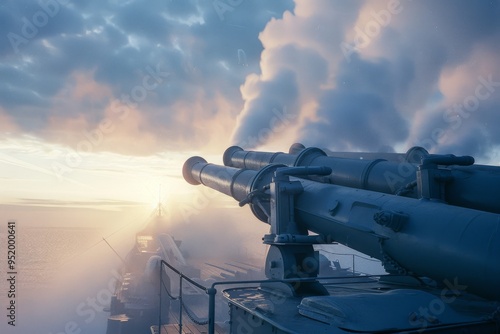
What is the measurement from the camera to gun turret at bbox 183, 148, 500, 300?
3.40 m

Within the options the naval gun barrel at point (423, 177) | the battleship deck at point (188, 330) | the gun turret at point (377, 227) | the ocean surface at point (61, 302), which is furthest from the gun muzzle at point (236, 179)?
the ocean surface at point (61, 302)

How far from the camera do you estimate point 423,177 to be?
15.6ft

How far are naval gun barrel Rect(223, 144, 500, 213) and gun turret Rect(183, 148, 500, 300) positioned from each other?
5 cm

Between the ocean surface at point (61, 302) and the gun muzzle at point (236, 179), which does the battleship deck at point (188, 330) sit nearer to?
the gun muzzle at point (236, 179)

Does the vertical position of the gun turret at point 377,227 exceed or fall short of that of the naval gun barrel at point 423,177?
it falls short

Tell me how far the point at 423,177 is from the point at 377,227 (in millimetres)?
920

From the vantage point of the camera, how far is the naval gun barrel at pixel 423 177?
475cm

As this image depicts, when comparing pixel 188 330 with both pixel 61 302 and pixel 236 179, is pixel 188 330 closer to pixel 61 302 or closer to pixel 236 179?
pixel 236 179

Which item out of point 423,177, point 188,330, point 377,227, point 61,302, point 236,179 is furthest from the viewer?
point 61,302

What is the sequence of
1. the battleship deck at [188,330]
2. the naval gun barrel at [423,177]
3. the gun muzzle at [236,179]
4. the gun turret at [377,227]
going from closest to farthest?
the gun turret at [377,227] < the naval gun barrel at [423,177] < the gun muzzle at [236,179] < the battleship deck at [188,330]

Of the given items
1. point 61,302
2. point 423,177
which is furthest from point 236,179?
point 61,302

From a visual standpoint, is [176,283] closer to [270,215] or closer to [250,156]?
[250,156]

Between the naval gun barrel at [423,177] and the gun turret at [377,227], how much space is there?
0.05 m

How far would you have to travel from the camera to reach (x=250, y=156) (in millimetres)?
8234
